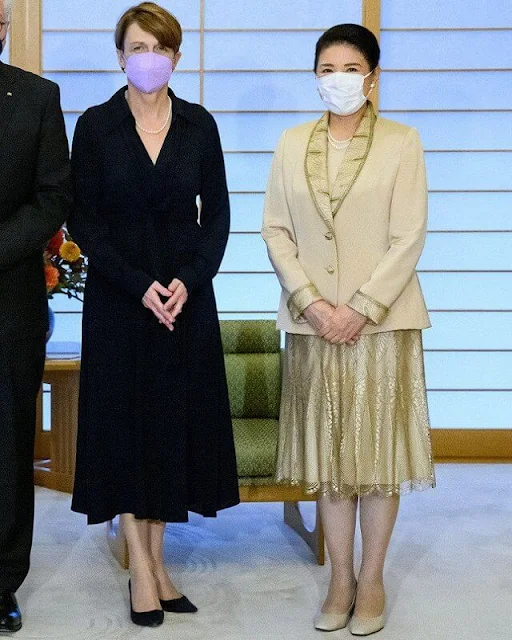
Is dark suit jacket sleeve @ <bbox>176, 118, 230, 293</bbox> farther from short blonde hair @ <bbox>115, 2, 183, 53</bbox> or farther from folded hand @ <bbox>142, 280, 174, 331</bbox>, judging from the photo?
short blonde hair @ <bbox>115, 2, 183, 53</bbox>

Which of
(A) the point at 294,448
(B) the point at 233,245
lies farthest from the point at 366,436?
(B) the point at 233,245

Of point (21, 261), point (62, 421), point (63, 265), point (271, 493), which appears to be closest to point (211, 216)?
point (21, 261)

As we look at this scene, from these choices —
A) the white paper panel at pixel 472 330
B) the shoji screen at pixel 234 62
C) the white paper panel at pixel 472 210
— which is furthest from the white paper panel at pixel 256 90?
the white paper panel at pixel 472 330

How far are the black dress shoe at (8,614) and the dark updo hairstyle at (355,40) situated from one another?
5.04ft

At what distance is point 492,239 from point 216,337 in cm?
245

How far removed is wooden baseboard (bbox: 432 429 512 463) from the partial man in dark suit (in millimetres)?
2587

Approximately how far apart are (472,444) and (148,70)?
2.83m

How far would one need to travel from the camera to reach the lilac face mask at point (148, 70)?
255cm

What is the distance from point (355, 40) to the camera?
259 centimetres

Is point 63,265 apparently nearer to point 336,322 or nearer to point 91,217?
point 91,217

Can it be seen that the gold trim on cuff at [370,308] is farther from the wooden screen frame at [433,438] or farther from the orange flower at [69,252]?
the wooden screen frame at [433,438]

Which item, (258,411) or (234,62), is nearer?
(258,411)

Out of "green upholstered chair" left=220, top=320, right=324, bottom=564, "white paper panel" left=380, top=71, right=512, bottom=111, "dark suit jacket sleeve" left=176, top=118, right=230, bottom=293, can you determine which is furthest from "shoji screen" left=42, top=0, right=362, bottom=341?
"dark suit jacket sleeve" left=176, top=118, right=230, bottom=293

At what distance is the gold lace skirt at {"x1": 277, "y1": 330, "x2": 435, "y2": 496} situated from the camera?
8.52 feet
